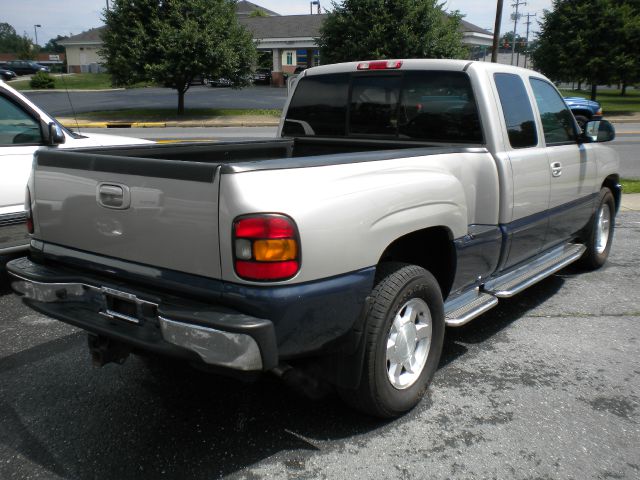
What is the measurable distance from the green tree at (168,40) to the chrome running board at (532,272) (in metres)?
21.7

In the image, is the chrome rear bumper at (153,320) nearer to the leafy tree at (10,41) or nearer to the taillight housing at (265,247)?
the taillight housing at (265,247)

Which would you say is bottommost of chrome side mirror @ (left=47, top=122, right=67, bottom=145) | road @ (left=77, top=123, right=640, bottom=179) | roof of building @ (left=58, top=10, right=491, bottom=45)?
road @ (left=77, top=123, right=640, bottom=179)

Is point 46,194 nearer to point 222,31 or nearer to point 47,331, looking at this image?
point 47,331

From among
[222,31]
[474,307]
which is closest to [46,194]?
[474,307]

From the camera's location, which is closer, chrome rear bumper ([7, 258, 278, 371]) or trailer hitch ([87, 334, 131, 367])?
chrome rear bumper ([7, 258, 278, 371])

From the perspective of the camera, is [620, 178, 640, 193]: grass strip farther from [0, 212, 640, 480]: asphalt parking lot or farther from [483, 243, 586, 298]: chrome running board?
[0, 212, 640, 480]: asphalt parking lot

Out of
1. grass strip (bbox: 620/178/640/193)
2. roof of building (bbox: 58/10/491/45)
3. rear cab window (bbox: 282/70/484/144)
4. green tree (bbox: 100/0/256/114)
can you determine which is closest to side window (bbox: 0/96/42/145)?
rear cab window (bbox: 282/70/484/144)

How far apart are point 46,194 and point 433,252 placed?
7.21 feet

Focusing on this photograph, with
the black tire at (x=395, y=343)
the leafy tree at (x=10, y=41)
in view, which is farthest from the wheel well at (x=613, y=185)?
the leafy tree at (x=10, y=41)

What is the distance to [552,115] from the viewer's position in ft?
16.2

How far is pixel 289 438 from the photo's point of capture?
3.12 m

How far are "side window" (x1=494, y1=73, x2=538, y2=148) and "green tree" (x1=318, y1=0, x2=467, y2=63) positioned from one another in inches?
863

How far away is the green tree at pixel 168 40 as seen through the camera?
24391 mm

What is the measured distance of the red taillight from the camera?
446 centimetres
